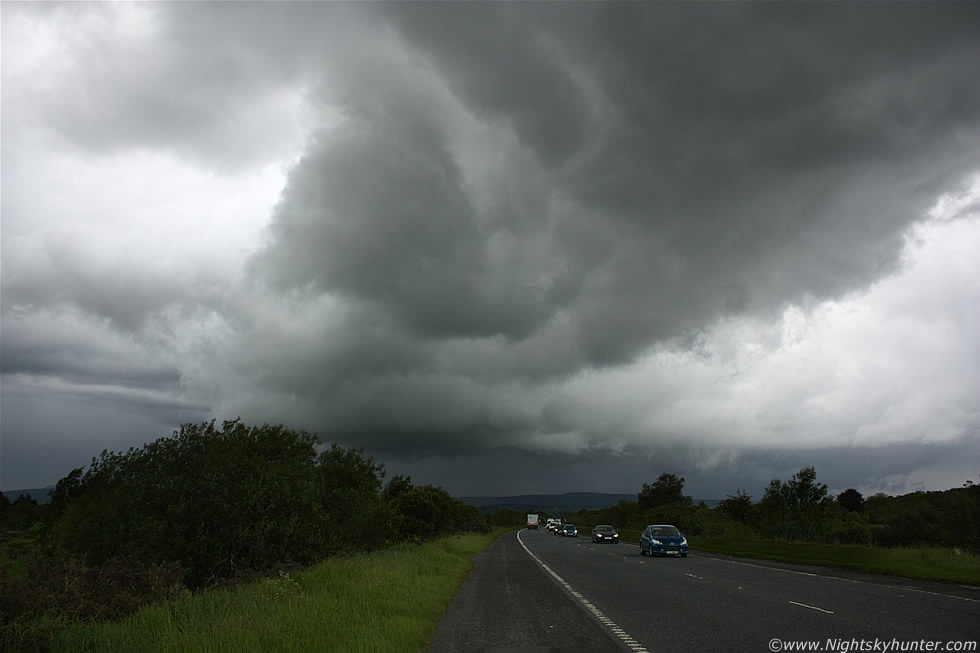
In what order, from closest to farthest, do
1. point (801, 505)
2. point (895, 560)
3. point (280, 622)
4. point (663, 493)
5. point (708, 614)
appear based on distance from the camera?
point (280, 622), point (708, 614), point (895, 560), point (801, 505), point (663, 493)

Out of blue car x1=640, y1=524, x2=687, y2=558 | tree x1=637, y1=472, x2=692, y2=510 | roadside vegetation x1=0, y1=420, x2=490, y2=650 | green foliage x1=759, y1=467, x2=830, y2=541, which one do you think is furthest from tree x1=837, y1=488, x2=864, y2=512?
roadside vegetation x1=0, y1=420, x2=490, y2=650

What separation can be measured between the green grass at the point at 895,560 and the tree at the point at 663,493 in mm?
89683

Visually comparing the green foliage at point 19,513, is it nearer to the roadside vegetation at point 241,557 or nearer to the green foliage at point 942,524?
the roadside vegetation at point 241,557

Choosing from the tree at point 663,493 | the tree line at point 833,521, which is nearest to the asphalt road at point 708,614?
the tree line at point 833,521

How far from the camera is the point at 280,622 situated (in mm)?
9992

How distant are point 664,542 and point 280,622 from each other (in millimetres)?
29541

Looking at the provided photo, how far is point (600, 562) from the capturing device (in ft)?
102

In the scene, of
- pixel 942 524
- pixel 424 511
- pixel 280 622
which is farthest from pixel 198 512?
pixel 424 511

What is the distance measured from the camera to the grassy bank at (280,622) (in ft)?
29.1

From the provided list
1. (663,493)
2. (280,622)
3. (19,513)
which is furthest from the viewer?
(663,493)

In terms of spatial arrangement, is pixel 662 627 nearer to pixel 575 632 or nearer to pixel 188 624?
pixel 575 632

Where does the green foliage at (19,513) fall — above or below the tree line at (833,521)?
below

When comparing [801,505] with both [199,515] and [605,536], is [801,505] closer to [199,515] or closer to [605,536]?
[605,536]

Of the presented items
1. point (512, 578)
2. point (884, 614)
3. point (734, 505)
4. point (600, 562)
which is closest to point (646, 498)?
point (734, 505)
